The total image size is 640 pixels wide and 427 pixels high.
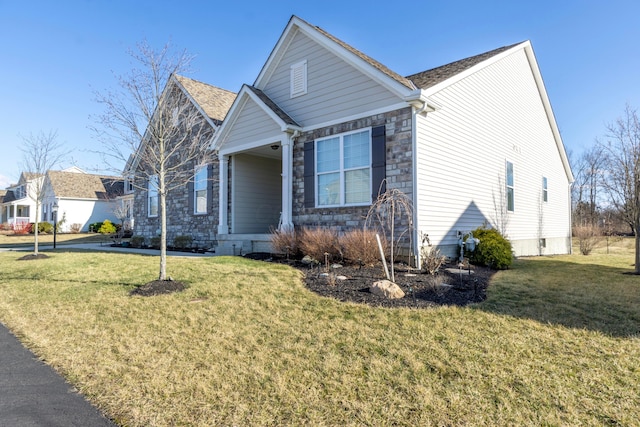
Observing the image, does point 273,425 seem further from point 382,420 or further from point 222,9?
point 222,9

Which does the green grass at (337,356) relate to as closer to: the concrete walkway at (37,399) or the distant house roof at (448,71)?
the concrete walkway at (37,399)

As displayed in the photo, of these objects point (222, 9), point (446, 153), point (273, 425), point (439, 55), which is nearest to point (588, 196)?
point (439, 55)

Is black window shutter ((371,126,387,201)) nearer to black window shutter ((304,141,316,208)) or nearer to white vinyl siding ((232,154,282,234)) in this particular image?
black window shutter ((304,141,316,208))

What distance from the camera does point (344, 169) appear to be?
381 inches

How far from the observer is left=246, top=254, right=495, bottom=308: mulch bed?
525 centimetres

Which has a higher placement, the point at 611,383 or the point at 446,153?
the point at 446,153

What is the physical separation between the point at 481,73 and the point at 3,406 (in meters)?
12.6

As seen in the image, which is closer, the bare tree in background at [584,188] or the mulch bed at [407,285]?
the mulch bed at [407,285]

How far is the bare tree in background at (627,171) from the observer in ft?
29.3

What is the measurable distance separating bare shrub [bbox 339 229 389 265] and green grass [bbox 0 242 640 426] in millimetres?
2037

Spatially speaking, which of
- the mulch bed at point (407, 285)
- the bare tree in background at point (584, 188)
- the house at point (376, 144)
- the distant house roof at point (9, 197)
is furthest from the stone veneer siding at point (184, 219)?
the distant house roof at point (9, 197)

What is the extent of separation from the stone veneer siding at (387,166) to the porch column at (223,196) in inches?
125

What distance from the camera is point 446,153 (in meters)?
9.49

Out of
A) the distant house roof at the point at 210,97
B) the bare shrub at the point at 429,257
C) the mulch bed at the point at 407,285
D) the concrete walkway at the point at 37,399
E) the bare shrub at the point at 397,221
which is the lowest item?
the concrete walkway at the point at 37,399
